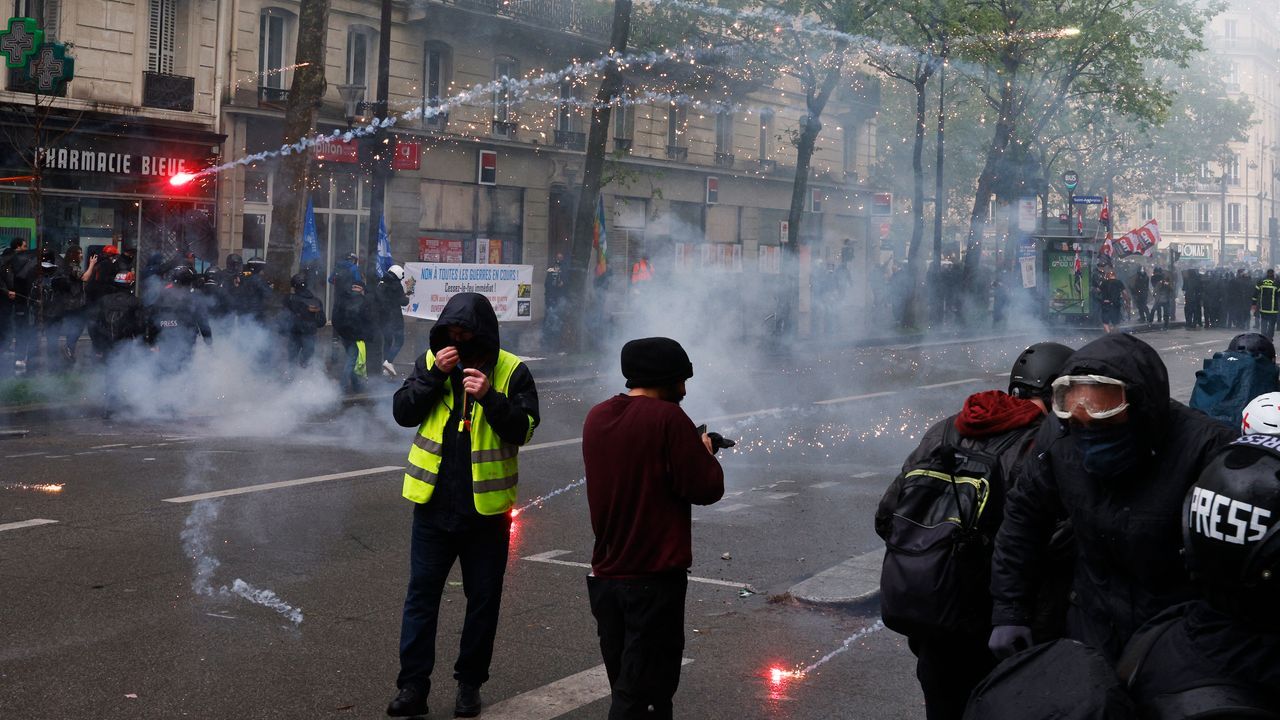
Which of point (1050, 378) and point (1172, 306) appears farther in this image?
point (1172, 306)

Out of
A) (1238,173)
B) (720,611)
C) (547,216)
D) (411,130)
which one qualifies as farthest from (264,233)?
(1238,173)

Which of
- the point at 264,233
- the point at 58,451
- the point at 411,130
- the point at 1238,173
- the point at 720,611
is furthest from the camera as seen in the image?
the point at 1238,173

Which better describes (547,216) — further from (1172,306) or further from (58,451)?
(58,451)

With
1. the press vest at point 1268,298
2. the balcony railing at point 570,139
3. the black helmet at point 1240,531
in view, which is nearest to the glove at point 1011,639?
the black helmet at point 1240,531

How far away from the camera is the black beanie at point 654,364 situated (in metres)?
4.29

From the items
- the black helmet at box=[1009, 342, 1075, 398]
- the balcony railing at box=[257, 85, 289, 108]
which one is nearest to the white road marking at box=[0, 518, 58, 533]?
the black helmet at box=[1009, 342, 1075, 398]

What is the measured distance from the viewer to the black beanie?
4289mm

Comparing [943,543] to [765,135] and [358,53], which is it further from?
[765,135]

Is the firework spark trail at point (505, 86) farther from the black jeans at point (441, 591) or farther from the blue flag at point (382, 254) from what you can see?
the black jeans at point (441, 591)

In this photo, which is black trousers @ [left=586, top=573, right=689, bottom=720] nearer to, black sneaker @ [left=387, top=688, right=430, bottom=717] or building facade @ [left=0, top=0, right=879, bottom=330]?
black sneaker @ [left=387, top=688, right=430, bottom=717]

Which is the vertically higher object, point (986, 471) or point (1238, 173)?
point (1238, 173)

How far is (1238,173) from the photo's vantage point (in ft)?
327

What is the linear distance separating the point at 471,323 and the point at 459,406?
334 millimetres

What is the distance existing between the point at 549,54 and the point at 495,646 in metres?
27.3
